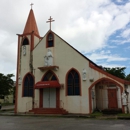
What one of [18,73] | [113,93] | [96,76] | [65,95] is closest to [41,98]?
[65,95]

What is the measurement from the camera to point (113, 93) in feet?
67.1

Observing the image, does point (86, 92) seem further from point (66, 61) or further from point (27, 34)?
point (27, 34)

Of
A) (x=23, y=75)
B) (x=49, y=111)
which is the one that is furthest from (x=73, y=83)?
(x=23, y=75)

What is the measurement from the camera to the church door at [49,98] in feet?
64.2

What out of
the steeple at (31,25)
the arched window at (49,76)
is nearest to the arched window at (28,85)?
the arched window at (49,76)

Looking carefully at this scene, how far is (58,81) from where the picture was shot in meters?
19.6

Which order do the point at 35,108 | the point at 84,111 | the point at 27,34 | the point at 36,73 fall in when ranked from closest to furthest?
the point at 84,111
the point at 35,108
the point at 36,73
the point at 27,34

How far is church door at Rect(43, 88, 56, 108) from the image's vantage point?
64.2ft

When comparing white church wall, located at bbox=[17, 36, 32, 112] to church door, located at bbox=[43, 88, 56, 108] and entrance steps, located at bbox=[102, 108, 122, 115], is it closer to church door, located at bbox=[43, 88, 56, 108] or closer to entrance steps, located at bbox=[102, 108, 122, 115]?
church door, located at bbox=[43, 88, 56, 108]

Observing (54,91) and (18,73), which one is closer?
(54,91)

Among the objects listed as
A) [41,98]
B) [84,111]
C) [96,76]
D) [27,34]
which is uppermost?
[27,34]

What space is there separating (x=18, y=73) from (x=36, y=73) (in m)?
2.52

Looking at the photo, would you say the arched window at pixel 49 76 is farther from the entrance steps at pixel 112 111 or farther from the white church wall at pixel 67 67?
the entrance steps at pixel 112 111

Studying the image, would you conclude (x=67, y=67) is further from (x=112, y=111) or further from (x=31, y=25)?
(x=31, y=25)
